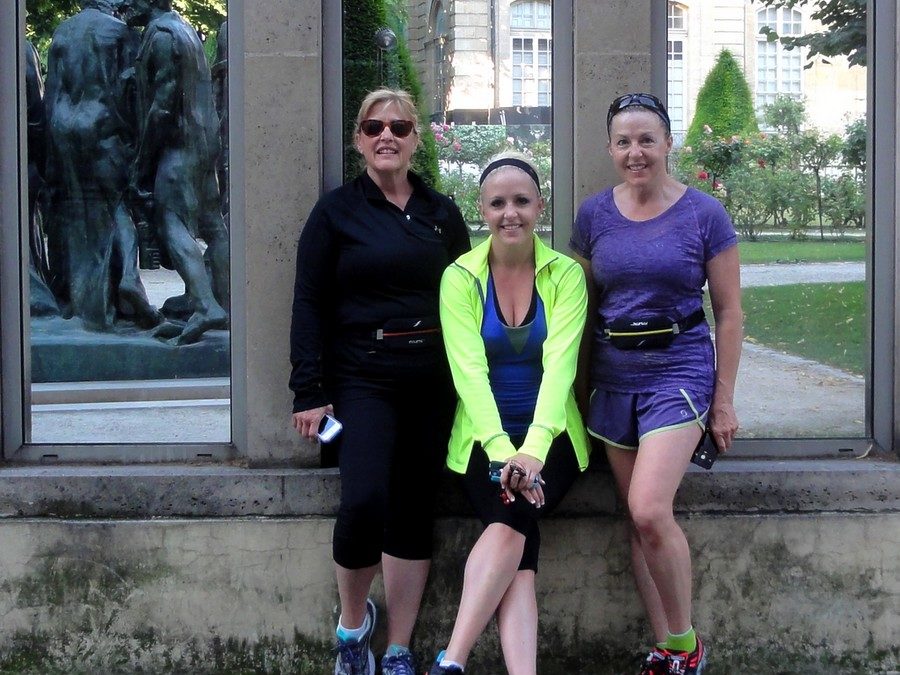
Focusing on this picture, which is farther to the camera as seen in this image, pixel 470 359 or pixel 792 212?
pixel 792 212

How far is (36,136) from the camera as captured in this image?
5.33m

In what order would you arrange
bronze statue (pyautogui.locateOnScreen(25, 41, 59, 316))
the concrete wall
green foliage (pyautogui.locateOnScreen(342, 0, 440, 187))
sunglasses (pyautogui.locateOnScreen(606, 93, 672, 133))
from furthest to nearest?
bronze statue (pyautogui.locateOnScreen(25, 41, 59, 316)) → green foliage (pyautogui.locateOnScreen(342, 0, 440, 187)) → the concrete wall → sunglasses (pyautogui.locateOnScreen(606, 93, 672, 133))

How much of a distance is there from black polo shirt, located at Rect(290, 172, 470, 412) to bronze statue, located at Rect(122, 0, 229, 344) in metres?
0.82

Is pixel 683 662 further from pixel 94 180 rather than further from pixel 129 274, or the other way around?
pixel 94 180

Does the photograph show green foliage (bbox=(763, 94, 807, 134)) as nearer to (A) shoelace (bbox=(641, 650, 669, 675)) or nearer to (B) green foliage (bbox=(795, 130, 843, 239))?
(B) green foliage (bbox=(795, 130, 843, 239))

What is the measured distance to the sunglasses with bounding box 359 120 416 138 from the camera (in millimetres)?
4621

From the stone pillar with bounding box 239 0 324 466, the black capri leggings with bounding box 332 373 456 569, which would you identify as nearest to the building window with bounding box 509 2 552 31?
the stone pillar with bounding box 239 0 324 466

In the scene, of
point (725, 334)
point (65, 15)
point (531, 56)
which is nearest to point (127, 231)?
point (65, 15)

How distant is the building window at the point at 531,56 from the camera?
5230 millimetres

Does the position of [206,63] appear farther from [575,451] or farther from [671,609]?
[671,609]

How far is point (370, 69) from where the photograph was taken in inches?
206

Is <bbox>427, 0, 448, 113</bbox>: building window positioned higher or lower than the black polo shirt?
higher

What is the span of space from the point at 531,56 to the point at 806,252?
1.37 m

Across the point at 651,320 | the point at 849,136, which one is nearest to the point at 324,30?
the point at 651,320
